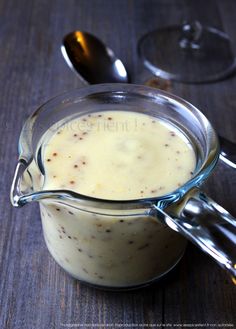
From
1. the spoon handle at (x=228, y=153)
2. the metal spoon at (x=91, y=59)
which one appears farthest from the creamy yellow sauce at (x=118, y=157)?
the metal spoon at (x=91, y=59)

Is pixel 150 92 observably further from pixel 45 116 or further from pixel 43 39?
pixel 43 39

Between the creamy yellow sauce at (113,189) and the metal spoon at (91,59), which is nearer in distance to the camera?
the creamy yellow sauce at (113,189)

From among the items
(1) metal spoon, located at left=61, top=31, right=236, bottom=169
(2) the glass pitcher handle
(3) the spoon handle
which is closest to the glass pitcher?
(2) the glass pitcher handle

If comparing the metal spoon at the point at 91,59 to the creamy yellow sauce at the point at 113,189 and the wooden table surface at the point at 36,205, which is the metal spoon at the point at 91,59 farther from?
the creamy yellow sauce at the point at 113,189

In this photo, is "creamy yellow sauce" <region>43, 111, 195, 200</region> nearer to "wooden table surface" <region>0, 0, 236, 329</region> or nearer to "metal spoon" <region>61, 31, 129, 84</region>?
"wooden table surface" <region>0, 0, 236, 329</region>

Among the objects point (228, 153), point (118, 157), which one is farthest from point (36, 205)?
point (228, 153)

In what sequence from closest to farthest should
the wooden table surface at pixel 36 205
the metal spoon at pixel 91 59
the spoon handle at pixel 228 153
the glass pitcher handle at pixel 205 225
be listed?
the glass pitcher handle at pixel 205 225 < the wooden table surface at pixel 36 205 < the spoon handle at pixel 228 153 < the metal spoon at pixel 91 59

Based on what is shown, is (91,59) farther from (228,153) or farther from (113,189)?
(113,189)
